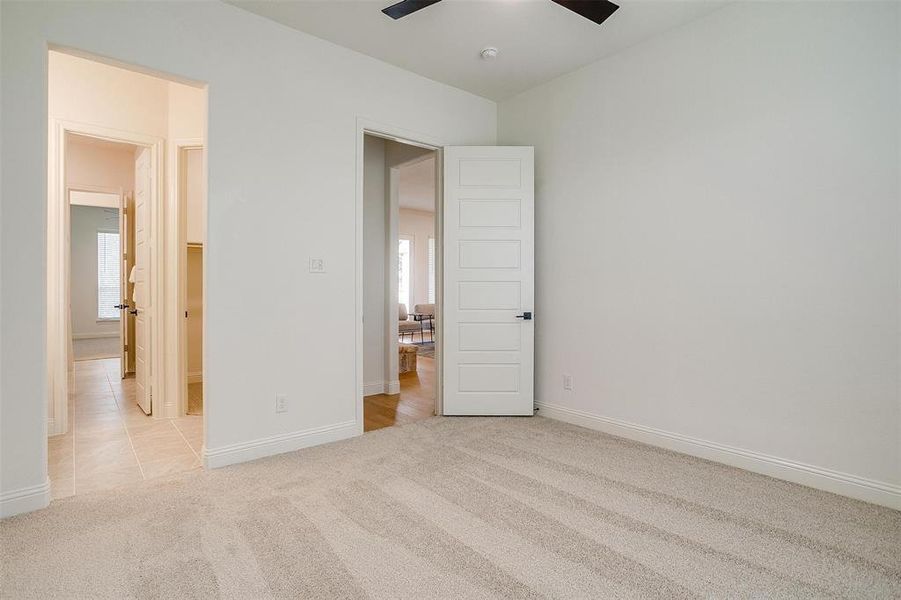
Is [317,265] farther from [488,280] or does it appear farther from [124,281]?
[124,281]

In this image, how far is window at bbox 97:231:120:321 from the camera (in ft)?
32.8

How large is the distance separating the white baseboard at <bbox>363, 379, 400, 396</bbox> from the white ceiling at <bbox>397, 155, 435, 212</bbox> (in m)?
2.70

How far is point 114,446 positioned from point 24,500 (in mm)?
1049

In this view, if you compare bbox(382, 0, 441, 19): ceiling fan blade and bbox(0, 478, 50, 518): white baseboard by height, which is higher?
bbox(382, 0, 441, 19): ceiling fan blade

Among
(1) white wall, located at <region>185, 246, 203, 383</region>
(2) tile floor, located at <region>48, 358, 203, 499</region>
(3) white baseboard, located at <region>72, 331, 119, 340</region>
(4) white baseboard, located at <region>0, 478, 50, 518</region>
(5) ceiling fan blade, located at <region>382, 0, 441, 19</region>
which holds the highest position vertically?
(5) ceiling fan blade, located at <region>382, 0, 441, 19</region>

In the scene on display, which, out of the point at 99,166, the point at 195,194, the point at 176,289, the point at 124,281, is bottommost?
the point at 176,289

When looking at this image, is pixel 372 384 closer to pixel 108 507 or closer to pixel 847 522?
pixel 108 507

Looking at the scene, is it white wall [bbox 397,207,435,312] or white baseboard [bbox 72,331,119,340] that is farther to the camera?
white wall [bbox 397,207,435,312]

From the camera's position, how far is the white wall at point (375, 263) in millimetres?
4973

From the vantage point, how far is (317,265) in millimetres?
3312

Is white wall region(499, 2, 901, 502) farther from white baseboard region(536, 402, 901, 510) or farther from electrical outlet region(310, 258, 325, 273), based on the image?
electrical outlet region(310, 258, 325, 273)

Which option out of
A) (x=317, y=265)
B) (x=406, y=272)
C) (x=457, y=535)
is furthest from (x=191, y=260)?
(x=406, y=272)

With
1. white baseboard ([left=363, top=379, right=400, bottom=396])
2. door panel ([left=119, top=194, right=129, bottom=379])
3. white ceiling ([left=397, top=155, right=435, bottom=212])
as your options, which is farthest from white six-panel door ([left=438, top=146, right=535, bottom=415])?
door panel ([left=119, top=194, right=129, bottom=379])

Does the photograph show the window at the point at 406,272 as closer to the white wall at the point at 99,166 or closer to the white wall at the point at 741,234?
the white wall at the point at 99,166
